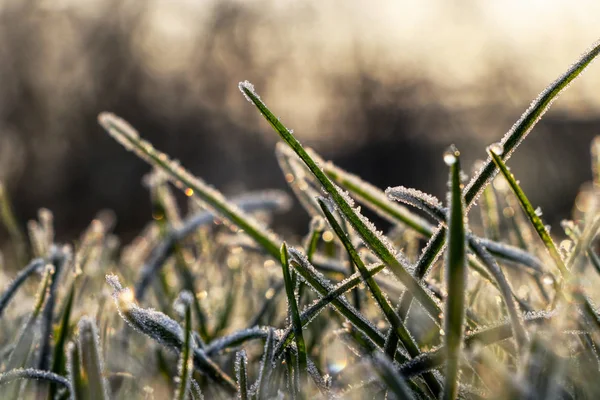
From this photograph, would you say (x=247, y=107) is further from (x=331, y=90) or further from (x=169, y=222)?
(x=169, y=222)

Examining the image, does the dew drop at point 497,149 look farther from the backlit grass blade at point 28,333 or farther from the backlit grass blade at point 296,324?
the backlit grass blade at point 28,333

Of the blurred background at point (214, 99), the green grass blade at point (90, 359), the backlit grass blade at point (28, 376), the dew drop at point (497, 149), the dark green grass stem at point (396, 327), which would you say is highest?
the blurred background at point (214, 99)

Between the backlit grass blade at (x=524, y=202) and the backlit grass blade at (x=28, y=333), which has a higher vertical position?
the backlit grass blade at (x=524, y=202)

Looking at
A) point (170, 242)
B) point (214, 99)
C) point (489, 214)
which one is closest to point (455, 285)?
point (489, 214)

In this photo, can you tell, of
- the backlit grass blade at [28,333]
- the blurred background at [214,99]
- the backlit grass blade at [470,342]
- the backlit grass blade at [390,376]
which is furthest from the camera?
the blurred background at [214,99]

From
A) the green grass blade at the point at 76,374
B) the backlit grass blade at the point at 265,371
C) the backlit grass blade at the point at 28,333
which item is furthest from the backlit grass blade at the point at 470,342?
the backlit grass blade at the point at 28,333
